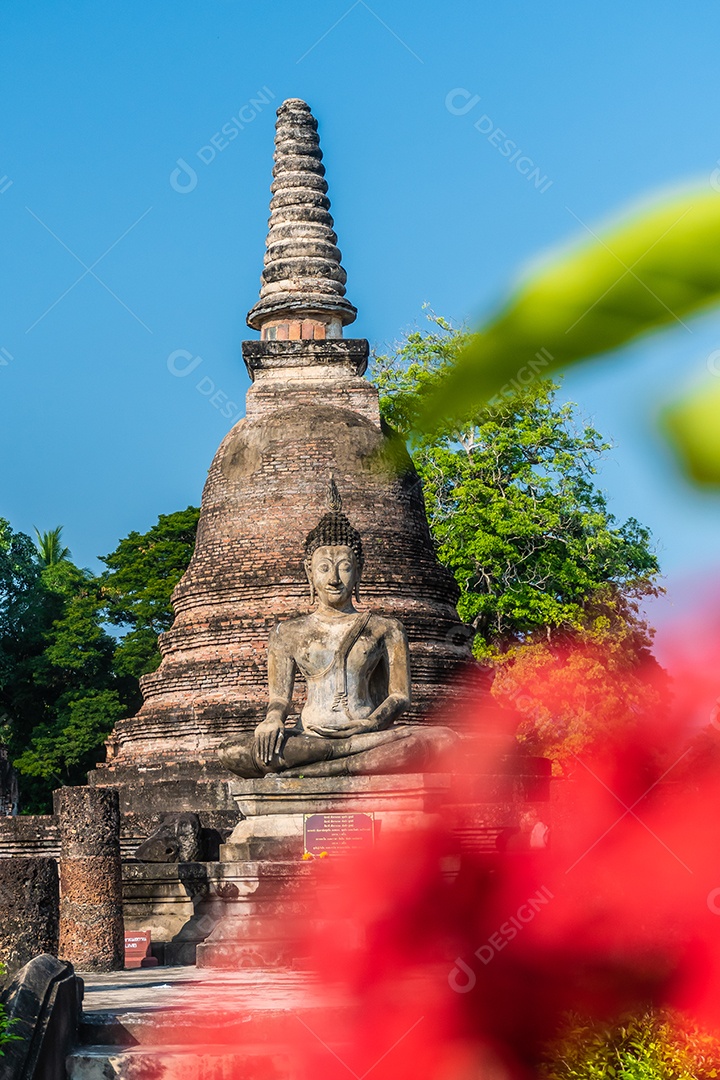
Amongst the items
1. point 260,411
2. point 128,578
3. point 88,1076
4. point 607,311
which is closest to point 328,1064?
point 88,1076

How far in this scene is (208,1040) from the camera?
247 inches

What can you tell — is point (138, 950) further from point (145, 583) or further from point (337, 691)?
point (145, 583)

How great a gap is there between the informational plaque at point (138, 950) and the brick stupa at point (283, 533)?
23.7 feet

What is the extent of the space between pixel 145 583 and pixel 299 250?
45.7ft

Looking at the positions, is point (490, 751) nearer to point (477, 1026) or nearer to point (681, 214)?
point (477, 1026)

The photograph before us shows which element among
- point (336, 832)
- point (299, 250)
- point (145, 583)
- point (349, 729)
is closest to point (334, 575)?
point (349, 729)

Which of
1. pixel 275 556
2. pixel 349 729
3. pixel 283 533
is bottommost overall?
pixel 349 729

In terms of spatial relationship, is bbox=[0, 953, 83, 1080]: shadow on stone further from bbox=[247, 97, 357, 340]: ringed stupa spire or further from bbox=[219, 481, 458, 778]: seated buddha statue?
bbox=[247, 97, 357, 340]: ringed stupa spire

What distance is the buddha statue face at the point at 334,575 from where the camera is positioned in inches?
471

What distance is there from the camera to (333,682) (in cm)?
1174

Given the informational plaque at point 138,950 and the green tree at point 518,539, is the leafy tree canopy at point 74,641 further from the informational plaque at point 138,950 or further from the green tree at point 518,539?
the informational plaque at point 138,950

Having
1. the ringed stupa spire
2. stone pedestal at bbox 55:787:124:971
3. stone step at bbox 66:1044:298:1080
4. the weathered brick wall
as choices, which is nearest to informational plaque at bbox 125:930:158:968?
stone pedestal at bbox 55:787:124:971

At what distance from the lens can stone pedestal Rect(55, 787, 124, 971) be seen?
1079 cm

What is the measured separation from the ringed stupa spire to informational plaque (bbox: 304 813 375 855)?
16.4 meters
